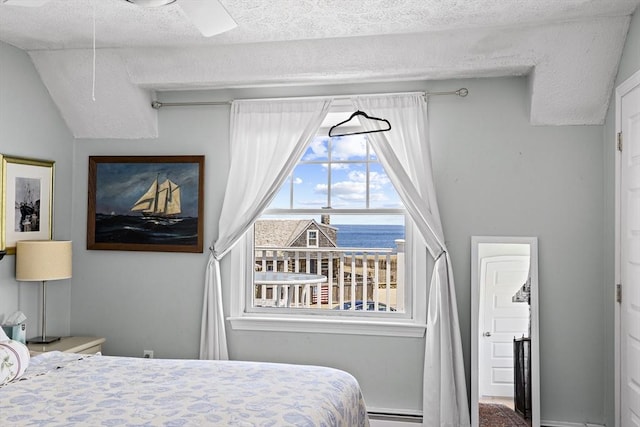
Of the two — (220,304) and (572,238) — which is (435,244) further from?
(220,304)

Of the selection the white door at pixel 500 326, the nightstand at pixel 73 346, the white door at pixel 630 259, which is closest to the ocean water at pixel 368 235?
the white door at pixel 500 326

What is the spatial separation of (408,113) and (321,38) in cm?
76

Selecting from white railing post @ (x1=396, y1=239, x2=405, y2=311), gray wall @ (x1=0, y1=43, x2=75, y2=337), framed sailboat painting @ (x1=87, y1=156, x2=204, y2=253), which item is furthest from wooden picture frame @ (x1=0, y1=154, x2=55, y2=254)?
white railing post @ (x1=396, y1=239, x2=405, y2=311)

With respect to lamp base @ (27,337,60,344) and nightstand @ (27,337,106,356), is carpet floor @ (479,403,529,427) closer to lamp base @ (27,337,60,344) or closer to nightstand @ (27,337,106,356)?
nightstand @ (27,337,106,356)

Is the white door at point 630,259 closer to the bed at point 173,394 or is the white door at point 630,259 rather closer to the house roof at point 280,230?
the bed at point 173,394

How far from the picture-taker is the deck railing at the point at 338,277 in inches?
163

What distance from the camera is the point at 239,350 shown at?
4.23m

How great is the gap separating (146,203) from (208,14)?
225 cm

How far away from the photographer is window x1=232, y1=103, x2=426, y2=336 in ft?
13.6

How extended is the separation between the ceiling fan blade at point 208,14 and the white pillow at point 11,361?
178cm

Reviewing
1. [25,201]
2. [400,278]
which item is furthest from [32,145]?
[400,278]

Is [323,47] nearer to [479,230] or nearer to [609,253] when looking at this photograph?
[479,230]

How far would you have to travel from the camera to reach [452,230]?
392 cm

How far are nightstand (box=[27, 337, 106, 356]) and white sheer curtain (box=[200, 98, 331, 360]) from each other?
745mm
